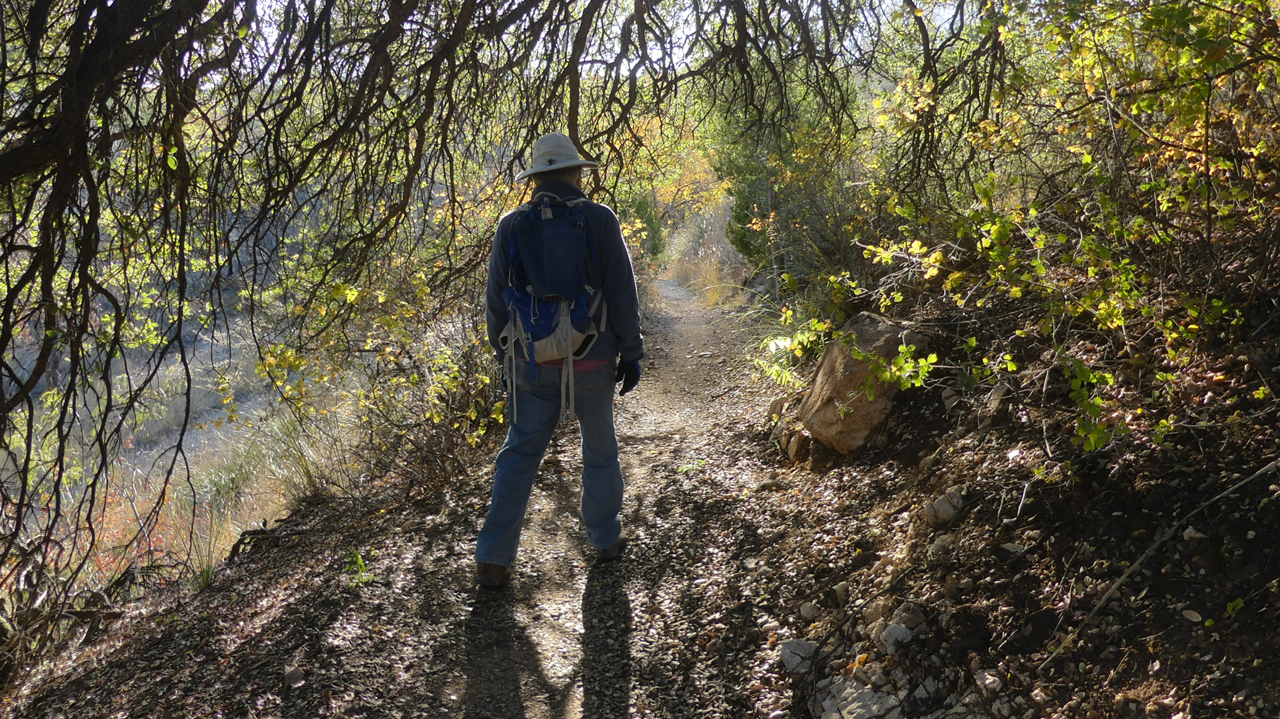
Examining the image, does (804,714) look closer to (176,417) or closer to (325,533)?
(325,533)

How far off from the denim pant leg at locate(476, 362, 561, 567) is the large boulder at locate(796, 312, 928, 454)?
1565 mm

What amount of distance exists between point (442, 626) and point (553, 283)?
1.55m

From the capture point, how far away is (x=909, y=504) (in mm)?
Result: 2996

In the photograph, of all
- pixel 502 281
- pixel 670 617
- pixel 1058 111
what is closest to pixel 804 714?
pixel 670 617

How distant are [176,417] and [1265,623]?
918 inches

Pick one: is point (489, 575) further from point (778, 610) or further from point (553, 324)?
point (778, 610)

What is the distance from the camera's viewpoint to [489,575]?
3320mm

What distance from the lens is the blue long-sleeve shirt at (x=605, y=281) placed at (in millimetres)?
3127

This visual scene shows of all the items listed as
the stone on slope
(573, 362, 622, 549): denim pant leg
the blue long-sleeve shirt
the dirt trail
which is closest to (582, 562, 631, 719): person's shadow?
the dirt trail

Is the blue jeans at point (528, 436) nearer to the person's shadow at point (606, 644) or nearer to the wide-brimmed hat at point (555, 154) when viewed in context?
the person's shadow at point (606, 644)

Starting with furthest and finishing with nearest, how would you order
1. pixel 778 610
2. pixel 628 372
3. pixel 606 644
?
1. pixel 628 372
2. pixel 606 644
3. pixel 778 610

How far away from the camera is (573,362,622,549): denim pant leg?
3258 millimetres

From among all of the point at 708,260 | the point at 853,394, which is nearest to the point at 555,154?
the point at 853,394

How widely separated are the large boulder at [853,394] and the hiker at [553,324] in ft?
4.15
